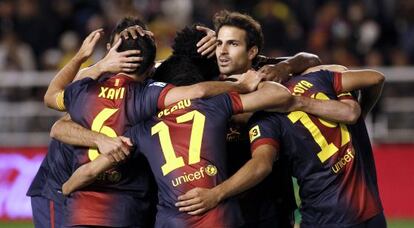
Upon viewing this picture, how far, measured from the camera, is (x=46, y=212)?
7820mm

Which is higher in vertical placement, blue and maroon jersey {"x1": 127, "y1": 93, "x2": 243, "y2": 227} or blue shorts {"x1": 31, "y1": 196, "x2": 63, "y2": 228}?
blue and maroon jersey {"x1": 127, "y1": 93, "x2": 243, "y2": 227}

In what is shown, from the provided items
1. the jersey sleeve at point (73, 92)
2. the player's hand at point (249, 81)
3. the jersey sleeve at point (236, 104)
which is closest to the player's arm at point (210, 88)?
the player's hand at point (249, 81)

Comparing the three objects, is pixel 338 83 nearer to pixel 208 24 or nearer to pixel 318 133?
pixel 318 133

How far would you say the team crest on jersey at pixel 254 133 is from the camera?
695 cm

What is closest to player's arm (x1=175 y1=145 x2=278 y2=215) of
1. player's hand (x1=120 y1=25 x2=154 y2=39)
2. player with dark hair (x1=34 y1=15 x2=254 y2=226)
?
player with dark hair (x1=34 y1=15 x2=254 y2=226)

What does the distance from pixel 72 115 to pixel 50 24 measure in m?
9.13

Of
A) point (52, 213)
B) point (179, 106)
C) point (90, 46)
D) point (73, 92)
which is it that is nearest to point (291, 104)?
point (179, 106)

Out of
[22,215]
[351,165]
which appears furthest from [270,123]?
[22,215]

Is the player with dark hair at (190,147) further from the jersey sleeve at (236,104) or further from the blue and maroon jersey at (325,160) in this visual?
the blue and maroon jersey at (325,160)

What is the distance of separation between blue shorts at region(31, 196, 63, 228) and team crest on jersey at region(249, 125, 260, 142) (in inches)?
61.3

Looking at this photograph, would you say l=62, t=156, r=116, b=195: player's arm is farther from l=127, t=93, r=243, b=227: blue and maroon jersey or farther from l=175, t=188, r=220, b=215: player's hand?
l=175, t=188, r=220, b=215: player's hand

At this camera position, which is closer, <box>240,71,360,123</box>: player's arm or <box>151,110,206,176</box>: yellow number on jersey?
<box>151,110,206,176</box>: yellow number on jersey

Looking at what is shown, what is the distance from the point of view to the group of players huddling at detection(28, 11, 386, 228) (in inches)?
262

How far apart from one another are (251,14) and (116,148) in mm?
9516
